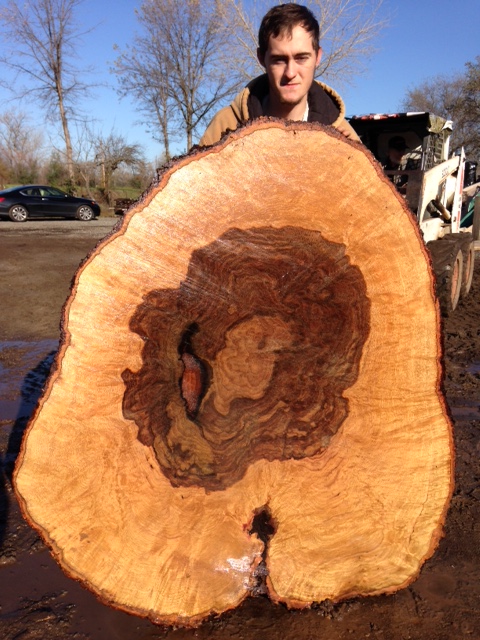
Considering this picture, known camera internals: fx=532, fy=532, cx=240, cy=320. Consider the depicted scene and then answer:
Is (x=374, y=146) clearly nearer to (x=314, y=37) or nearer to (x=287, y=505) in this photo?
(x=314, y=37)

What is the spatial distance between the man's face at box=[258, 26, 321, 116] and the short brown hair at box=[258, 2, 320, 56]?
0.8 inches

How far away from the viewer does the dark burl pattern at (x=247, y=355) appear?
1.85m

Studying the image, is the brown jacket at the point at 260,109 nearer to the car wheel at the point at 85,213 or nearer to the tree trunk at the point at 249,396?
the tree trunk at the point at 249,396

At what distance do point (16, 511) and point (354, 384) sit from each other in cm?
182

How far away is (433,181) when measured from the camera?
6.12 meters

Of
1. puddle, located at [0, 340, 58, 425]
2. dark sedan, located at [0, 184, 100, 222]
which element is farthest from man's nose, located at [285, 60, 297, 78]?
dark sedan, located at [0, 184, 100, 222]

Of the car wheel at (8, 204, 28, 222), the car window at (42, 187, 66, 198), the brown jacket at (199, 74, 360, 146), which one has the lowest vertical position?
the brown jacket at (199, 74, 360, 146)

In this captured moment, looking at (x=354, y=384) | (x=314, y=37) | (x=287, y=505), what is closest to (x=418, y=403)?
(x=354, y=384)

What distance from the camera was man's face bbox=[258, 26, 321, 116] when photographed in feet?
6.57

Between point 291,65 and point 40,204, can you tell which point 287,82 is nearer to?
point 291,65

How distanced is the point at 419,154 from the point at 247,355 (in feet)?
19.3

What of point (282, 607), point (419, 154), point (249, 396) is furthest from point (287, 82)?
point (419, 154)

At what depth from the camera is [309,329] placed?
203 cm

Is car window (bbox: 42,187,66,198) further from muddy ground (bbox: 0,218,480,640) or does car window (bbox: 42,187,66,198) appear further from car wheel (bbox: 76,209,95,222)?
muddy ground (bbox: 0,218,480,640)
